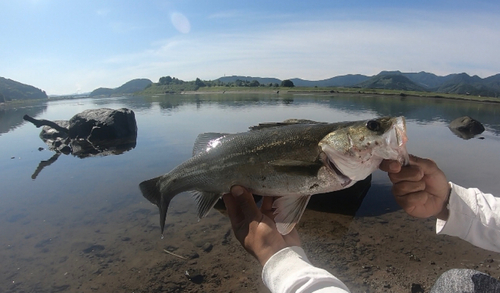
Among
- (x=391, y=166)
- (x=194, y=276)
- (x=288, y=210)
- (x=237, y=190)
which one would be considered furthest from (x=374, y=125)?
(x=194, y=276)

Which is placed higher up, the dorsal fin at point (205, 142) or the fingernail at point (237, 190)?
the dorsal fin at point (205, 142)

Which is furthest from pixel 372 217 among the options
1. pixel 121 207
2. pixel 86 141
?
pixel 86 141

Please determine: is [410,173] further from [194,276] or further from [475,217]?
[194,276]

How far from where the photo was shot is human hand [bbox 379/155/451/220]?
126 inches

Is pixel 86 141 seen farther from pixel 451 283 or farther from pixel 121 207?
pixel 451 283

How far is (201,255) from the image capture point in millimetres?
7566

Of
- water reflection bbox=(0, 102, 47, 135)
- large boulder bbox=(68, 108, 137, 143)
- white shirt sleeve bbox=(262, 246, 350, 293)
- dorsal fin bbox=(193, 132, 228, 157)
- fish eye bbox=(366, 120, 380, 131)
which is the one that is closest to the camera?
white shirt sleeve bbox=(262, 246, 350, 293)

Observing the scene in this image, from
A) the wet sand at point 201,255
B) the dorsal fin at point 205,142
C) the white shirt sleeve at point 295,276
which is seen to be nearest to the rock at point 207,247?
the wet sand at point 201,255

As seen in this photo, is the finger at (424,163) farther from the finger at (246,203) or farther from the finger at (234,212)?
the finger at (234,212)

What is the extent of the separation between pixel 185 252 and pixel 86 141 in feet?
62.6

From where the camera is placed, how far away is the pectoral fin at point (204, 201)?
420 centimetres

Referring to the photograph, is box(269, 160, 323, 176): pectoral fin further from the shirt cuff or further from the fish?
the shirt cuff

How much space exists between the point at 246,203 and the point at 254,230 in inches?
17.8

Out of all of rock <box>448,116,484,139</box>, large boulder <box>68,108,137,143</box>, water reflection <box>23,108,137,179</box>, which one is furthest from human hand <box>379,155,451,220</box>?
rock <box>448,116,484,139</box>
